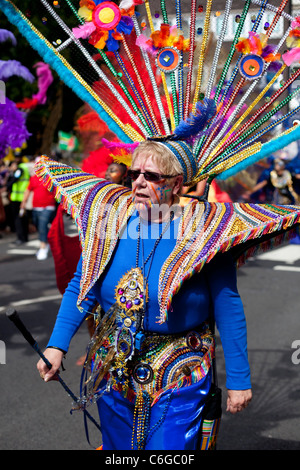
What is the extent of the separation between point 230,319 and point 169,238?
1.36 ft

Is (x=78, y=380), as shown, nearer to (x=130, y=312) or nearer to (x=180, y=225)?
(x=130, y=312)

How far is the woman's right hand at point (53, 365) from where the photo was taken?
271 cm

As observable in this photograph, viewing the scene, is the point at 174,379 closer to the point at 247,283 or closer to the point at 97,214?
the point at 97,214

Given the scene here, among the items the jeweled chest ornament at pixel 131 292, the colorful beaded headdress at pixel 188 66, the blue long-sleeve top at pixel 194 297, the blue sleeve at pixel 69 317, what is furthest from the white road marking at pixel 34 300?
the jeweled chest ornament at pixel 131 292

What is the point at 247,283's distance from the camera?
8570 millimetres

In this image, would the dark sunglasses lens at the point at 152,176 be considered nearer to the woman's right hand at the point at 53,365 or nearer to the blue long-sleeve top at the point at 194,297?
the blue long-sleeve top at the point at 194,297

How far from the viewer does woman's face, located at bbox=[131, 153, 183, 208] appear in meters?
2.67

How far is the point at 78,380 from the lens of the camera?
5.16 m

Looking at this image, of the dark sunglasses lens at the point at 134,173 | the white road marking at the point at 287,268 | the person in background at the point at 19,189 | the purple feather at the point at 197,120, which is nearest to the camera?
the dark sunglasses lens at the point at 134,173

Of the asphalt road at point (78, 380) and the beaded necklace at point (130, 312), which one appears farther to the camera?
the asphalt road at point (78, 380)

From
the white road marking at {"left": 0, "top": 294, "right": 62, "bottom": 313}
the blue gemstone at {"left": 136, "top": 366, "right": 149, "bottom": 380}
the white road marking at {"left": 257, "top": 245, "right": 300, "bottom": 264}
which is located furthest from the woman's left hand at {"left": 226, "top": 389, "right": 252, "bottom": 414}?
the white road marking at {"left": 257, "top": 245, "right": 300, "bottom": 264}

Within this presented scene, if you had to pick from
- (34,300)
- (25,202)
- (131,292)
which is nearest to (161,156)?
(131,292)

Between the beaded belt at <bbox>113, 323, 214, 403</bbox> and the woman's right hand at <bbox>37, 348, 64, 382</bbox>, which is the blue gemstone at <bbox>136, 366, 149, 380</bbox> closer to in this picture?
the beaded belt at <bbox>113, 323, 214, 403</bbox>

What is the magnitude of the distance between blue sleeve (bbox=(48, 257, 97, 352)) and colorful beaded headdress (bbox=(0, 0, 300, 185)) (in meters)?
0.69
